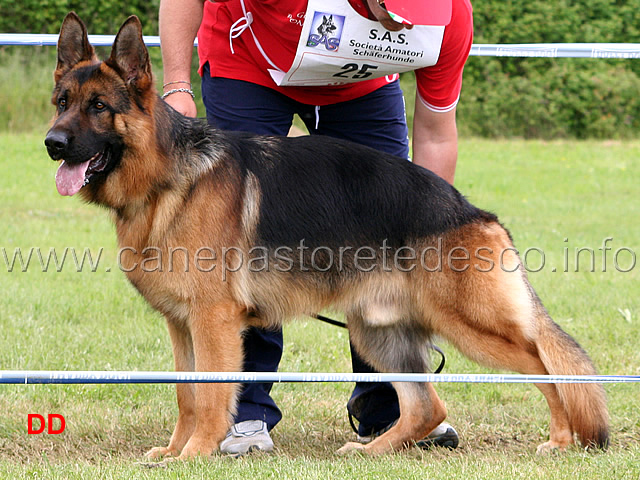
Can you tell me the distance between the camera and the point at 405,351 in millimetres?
3707

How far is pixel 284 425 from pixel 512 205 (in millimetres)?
7459

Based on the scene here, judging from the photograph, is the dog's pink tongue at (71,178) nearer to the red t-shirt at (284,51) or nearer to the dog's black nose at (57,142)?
the dog's black nose at (57,142)

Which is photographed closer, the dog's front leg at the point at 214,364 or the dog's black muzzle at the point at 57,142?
the dog's black muzzle at the point at 57,142

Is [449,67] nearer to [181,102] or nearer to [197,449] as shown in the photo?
[181,102]

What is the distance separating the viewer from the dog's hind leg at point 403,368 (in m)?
3.64

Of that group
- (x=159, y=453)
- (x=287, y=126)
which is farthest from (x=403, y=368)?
(x=287, y=126)

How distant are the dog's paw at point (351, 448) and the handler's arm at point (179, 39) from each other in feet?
5.70

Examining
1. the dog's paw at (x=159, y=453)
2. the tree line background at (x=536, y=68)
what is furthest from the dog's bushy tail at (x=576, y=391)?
the tree line background at (x=536, y=68)

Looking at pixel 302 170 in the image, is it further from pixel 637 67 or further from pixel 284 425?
pixel 637 67

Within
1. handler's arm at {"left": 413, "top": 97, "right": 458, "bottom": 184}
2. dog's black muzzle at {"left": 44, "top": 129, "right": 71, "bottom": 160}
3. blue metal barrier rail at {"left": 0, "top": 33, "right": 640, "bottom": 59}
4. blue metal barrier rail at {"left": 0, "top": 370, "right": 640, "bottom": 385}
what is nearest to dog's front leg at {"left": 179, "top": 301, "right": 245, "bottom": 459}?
blue metal barrier rail at {"left": 0, "top": 370, "right": 640, "bottom": 385}

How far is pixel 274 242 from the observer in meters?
3.34

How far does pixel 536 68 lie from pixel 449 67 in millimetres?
14679

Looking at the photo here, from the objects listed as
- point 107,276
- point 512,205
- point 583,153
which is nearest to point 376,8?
point 107,276

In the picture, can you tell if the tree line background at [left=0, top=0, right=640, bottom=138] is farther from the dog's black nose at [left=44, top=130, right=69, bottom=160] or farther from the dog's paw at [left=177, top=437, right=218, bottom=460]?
the dog's paw at [left=177, top=437, right=218, bottom=460]
